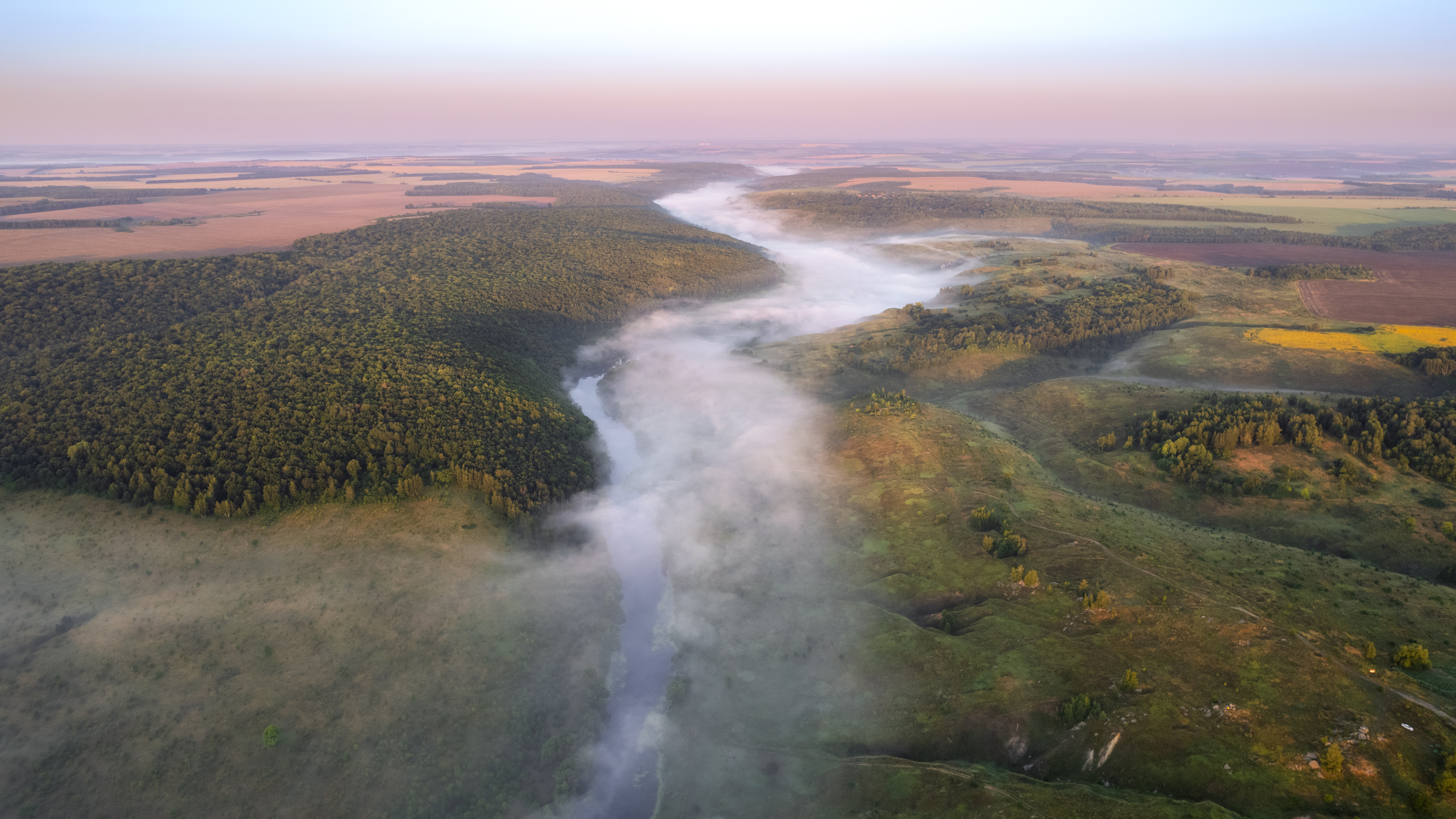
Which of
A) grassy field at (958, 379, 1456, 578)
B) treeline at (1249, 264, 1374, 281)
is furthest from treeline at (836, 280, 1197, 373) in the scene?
treeline at (1249, 264, 1374, 281)

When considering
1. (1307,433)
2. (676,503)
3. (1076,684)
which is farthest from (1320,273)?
(1076,684)

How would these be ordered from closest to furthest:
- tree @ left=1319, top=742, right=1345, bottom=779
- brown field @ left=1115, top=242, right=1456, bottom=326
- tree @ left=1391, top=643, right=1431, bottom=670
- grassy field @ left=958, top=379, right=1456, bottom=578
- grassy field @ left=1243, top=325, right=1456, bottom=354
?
1. tree @ left=1319, top=742, right=1345, bottom=779
2. tree @ left=1391, top=643, right=1431, bottom=670
3. grassy field @ left=958, top=379, right=1456, bottom=578
4. grassy field @ left=1243, top=325, right=1456, bottom=354
5. brown field @ left=1115, top=242, right=1456, bottom=326

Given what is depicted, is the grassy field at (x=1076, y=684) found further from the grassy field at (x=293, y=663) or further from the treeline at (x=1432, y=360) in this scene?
the treeline at (x=1432, y=360)

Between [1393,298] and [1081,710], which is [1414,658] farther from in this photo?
[1393,298]

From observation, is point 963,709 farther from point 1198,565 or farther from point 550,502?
point 550,502

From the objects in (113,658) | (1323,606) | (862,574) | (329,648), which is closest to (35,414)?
(113,658)

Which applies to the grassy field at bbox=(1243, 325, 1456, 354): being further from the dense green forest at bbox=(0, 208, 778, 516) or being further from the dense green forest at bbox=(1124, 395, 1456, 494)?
the dense green forest at bbox=(0, 208, 778, 516)
